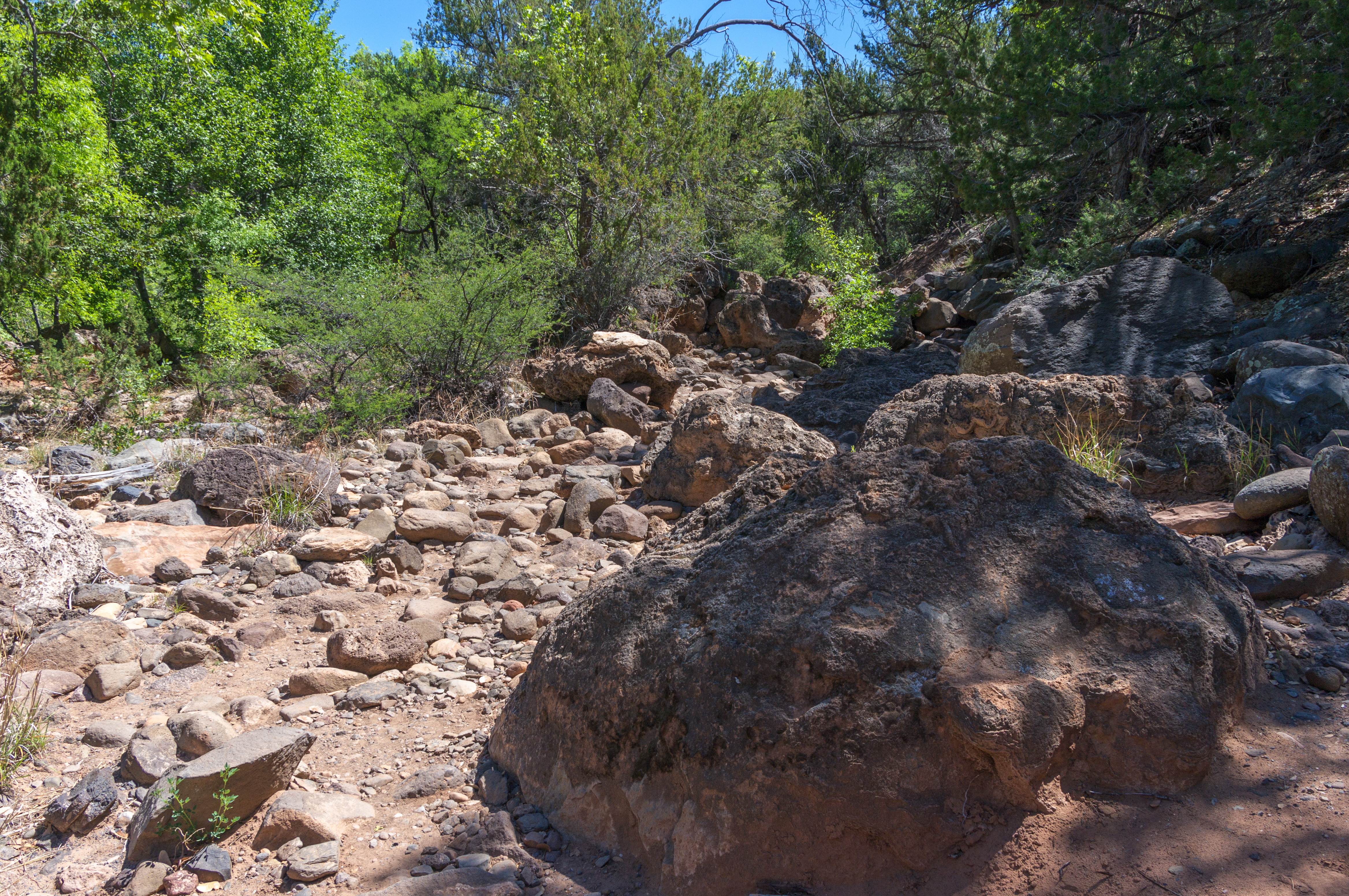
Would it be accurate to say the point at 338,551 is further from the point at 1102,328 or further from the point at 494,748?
the point at 1102,328

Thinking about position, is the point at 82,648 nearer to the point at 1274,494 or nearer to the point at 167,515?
the point at 167,515

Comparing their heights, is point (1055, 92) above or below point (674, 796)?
above

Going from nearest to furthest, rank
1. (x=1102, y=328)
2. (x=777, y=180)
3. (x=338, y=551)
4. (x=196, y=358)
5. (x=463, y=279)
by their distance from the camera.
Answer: (x=338, y=551)
(x=1102, y=328)
(x=463, y=279)
(x=196, y=358)
(x=777, y=180)

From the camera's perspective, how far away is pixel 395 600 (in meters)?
4.12

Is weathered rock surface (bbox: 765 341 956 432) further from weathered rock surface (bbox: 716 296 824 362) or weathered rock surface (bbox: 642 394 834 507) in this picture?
weathered rock surface (bbox: 716 296 824 362)

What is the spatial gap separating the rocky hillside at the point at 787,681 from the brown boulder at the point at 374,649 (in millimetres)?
16

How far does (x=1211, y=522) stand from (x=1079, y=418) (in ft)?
3.16

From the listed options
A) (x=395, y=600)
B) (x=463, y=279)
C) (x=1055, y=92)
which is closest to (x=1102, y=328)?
(x=1055, y=92)

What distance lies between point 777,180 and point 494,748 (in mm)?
16575

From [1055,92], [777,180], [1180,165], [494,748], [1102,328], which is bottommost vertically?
[494,748]

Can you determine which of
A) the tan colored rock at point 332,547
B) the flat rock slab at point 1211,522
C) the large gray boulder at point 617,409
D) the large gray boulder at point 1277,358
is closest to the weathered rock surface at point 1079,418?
the flat rock slab at point 1211,522

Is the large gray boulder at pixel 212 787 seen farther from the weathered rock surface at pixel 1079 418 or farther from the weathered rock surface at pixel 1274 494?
the weathered rock surface at pixel 1274 494

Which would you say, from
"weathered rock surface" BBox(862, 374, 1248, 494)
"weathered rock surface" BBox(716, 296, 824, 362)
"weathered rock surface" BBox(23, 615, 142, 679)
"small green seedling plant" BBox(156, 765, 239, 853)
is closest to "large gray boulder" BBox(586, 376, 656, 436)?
"weathered rock surface" BBox(862, 374, 1248, 494)

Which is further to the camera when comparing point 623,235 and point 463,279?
point 623,235
